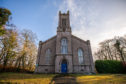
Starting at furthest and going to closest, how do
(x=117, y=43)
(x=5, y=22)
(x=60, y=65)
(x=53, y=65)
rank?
(x=117, y=43) < (x=53, y=65) < (x=60, y=65) < (x=5, y=22)

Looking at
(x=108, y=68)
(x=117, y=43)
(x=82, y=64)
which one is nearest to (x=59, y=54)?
(x=82, y=64)

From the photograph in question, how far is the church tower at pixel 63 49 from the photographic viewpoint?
55.6ft

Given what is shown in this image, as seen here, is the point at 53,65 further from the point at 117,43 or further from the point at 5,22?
the point at 117,43

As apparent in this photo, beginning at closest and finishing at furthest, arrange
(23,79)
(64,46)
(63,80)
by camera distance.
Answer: (23,79)
(63,80)
(64,46)

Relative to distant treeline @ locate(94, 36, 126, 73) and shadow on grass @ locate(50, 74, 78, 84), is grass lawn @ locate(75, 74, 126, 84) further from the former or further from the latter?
distant treeline @ locate(94, 36, 126, 73)

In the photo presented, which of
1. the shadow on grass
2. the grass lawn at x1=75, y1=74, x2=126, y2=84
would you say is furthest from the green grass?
the grass lawn at x1=75, y1=74, x2=126, y2=84

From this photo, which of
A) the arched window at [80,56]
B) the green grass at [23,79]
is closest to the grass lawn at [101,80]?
the green grass at [23,79]

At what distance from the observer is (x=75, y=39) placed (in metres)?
20.9

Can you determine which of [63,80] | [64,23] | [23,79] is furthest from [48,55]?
[64,23]

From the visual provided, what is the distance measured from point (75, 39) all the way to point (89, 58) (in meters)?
6.59

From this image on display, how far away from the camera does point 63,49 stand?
Result: 1903cm

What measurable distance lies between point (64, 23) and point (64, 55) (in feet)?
36.3

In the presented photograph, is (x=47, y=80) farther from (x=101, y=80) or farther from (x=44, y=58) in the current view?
(x=44, y=58)

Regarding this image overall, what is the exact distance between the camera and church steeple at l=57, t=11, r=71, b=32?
68.8 feet
